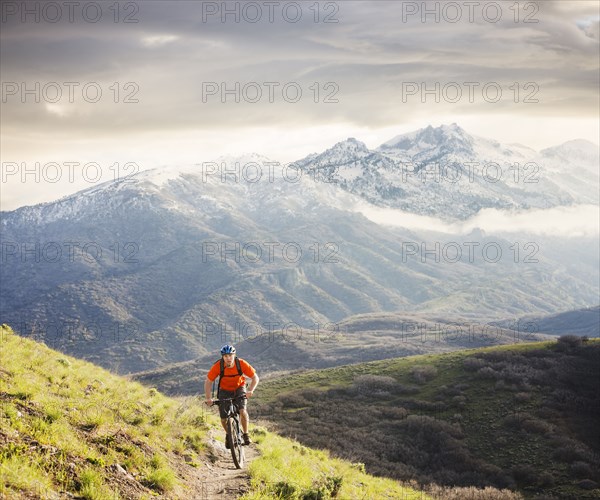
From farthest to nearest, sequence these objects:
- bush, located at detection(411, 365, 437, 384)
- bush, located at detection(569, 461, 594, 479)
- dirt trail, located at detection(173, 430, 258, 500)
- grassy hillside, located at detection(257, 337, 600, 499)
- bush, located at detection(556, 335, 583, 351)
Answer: bush, located at detection(411, 365, 437, 384)
bush, located at detection(556, 335, 583, 351)
grassy hillside, located at detection(257, 337, 600, 499)
bush, located at detection(569, 461, 594, 479)
dirt trail, located at detection(173, 430, 258, 500)

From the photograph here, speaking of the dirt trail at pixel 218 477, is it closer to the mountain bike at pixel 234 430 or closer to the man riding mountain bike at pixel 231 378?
the mountain bike at pixel 234 430

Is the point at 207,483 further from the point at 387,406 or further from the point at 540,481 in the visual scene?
the point at 387,406

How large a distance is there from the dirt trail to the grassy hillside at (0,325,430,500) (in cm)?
4

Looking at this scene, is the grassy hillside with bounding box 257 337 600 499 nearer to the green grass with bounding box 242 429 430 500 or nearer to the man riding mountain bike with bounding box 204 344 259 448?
the green grass with bounding box 242 429 430 500

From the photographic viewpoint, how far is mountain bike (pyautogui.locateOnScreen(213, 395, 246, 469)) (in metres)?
Answer: 16.1

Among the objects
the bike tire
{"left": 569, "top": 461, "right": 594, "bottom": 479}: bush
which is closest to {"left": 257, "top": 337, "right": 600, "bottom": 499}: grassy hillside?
{"left": 569, "top": 461, "right": 594, "bottom": 479}: bush

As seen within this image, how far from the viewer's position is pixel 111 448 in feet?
44.0

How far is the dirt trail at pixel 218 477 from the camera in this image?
13703 mm

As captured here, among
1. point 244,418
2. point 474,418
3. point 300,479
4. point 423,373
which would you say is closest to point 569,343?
point 423,373

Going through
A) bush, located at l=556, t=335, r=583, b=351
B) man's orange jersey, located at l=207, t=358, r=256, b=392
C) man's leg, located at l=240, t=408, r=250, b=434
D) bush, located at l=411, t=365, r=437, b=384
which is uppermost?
man's orange jersey, located at l=207, t=358, r=256, b=392

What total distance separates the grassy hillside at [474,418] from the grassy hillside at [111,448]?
29.7 m

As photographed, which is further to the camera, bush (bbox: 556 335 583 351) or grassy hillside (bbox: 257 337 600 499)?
bush (bbox: 556 335 583 351)

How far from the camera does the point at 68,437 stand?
12.7m

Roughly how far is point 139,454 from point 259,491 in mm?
3118
